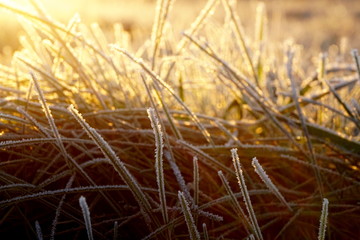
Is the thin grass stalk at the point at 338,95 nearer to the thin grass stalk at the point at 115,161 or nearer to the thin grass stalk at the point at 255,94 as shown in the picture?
the thin grass stalk at the point at 255,94

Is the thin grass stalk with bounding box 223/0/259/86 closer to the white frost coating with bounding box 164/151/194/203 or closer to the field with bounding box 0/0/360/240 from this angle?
the field with bounding box 0/0/360/240

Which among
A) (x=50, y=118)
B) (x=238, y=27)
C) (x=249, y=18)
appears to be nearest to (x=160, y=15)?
(x=238, y=27)

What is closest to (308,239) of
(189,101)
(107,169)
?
(107,169)

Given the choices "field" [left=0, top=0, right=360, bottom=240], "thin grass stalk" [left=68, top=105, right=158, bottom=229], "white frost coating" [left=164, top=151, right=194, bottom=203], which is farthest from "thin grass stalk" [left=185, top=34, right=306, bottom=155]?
"thin grass stalk" [left=68, top=105, right=158, bottom=229]

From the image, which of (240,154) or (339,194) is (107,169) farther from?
(339,194)

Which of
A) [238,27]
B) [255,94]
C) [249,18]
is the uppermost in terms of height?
[249,18]

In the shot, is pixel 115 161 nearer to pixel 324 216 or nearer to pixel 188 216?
pixel 188 216
